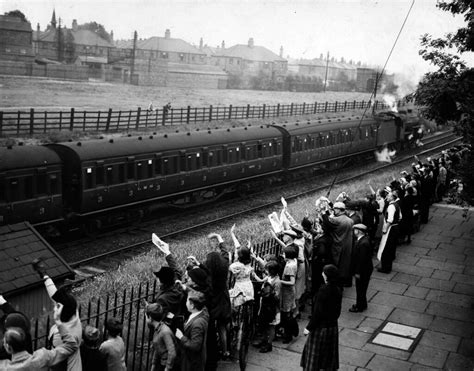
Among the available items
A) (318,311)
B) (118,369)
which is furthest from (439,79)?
(118,369)

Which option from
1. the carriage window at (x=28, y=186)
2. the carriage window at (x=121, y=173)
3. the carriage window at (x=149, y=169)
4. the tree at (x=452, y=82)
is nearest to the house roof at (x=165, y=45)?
the carriage window at (x=149, y=169)

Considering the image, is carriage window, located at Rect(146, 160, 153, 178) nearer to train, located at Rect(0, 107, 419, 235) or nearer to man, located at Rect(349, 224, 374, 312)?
train, located at Rect(0, 107, 419, 235)

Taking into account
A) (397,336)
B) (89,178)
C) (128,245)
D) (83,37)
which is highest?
(83,37)

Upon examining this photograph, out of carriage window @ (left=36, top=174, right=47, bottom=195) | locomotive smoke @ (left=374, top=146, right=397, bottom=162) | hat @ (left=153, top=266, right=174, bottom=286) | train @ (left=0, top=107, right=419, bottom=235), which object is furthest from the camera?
locomotive smoke @ (left=374, top=146, right=397, bottom=162)

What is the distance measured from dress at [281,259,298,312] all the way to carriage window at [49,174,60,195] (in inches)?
397

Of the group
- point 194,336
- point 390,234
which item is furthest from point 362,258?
point 194,336

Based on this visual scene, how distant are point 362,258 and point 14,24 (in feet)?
156

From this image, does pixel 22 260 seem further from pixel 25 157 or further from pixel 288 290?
pixel 25 157

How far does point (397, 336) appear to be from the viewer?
891 cm

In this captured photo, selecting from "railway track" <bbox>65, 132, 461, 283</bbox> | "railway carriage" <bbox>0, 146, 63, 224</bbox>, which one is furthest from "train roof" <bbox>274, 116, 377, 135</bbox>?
"railway carriage" <bbox>0, 146, 63, 224</bbox>

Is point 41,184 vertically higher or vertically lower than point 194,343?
lower

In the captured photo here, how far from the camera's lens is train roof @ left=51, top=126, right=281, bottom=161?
695 inches

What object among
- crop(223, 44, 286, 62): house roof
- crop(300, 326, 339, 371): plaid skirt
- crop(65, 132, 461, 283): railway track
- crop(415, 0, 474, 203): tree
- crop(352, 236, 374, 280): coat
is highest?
crop(223, 44, 286, 62): house roof

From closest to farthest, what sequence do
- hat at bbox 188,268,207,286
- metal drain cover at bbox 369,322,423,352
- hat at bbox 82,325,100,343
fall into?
hat at bbox 82,325,100,343
hat at bbox 188,268,207,286
metal drain cover at bbox 369,322,423,352
